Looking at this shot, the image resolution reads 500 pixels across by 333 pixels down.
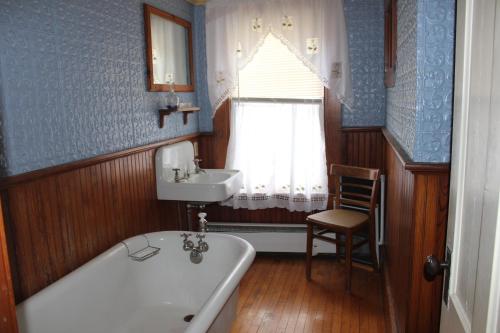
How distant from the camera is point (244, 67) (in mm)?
3670

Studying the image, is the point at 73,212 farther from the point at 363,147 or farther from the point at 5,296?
the point at 363,147

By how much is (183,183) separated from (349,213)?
1.35m

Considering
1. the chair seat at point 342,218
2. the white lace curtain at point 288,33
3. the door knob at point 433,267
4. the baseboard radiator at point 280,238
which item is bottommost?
the baseboard radiator at point 280,238

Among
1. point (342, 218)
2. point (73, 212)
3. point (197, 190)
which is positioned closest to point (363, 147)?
point (342, 218)

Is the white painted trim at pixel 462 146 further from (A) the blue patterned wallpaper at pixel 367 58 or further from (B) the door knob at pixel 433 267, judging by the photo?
(A) the blue patterned wallpaper at pixel 367 58

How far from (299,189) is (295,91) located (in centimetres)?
86

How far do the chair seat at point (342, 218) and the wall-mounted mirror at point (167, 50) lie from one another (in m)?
1.56

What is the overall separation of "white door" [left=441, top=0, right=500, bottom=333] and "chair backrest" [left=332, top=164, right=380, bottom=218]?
7.33 feet

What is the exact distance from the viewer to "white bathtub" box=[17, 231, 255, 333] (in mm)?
1881

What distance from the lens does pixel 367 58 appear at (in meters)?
3.58

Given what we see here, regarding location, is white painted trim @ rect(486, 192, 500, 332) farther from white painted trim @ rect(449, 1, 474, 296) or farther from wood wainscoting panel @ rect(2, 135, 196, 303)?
wood wainscoting panel @ rect(2, 135, 196, 303)

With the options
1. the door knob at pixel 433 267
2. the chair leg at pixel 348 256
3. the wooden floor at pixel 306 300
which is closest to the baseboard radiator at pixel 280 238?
the wooden floor at pixel 306 300

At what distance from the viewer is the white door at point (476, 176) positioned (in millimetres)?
749

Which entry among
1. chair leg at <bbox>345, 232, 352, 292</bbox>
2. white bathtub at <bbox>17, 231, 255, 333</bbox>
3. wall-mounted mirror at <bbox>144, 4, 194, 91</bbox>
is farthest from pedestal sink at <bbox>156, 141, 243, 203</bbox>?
chair leg at <bbox>345, 232, 352, 292</bbox>
